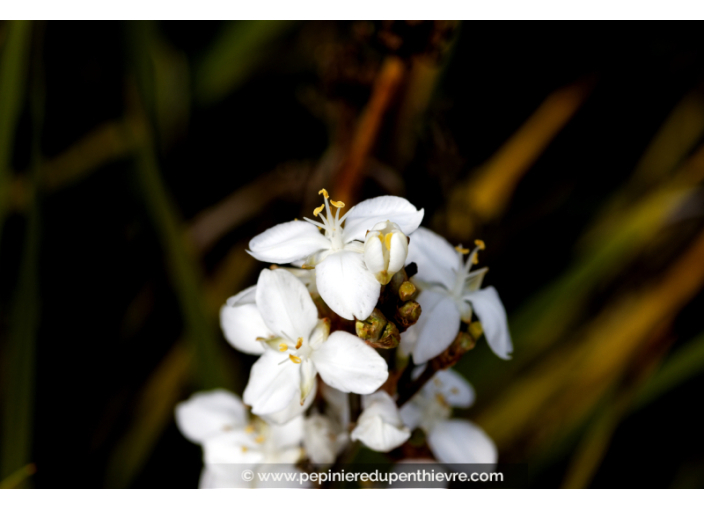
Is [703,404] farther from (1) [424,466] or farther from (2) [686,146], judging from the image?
(1) [424,466]

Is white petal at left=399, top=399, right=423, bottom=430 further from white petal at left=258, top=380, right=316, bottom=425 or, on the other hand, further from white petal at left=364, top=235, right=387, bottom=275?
white petal at left=364, top=235, right=387, bottom=275

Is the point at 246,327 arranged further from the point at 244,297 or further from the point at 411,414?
the point at 411,414

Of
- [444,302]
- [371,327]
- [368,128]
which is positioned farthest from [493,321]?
[368,128]

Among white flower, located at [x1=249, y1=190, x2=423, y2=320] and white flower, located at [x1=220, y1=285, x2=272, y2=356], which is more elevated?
white flower, located at [x1=249, y1=190, x2=423, y2=320]

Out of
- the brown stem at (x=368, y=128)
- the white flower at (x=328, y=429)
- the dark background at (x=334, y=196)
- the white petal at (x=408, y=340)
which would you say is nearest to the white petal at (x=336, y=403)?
the white flower at (x=328, y=429)

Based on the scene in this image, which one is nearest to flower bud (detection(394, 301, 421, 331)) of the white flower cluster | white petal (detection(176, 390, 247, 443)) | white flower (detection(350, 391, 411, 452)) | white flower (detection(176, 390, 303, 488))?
the white flower cluster

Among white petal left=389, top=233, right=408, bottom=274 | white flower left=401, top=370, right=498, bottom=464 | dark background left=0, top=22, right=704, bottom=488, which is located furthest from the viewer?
dark background left=0, top=22, right=704, bottom=488
